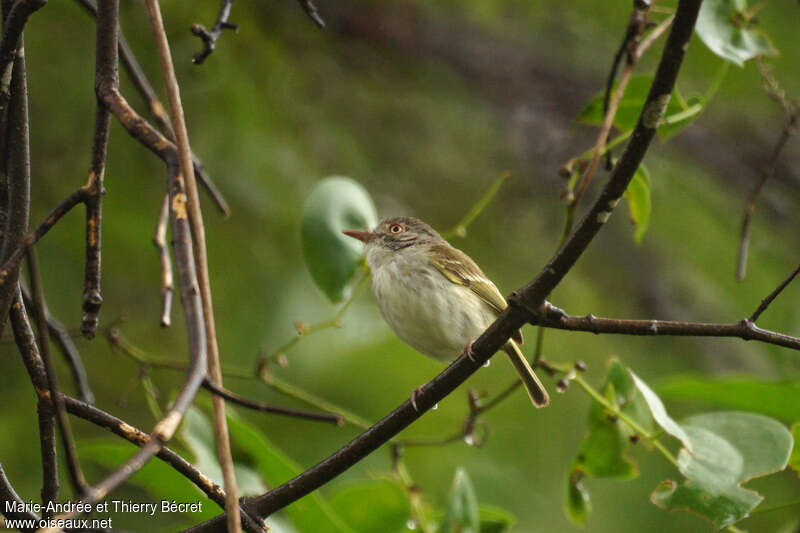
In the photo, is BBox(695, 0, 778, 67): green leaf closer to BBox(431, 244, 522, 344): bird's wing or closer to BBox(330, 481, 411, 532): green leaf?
BBox(431, 244, 522, 344): bird's wing

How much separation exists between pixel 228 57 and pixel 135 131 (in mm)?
3263

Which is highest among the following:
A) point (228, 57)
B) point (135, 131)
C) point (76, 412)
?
point (135, 131)

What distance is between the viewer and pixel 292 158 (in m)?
5.09

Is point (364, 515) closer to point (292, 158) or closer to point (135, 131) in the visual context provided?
point (135, 131)

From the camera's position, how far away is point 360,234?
3.44m

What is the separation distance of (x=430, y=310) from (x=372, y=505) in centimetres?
81

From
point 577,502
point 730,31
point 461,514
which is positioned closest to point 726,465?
point 577,502

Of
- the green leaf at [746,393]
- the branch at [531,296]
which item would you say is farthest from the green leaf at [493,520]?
the branch at [531,296]

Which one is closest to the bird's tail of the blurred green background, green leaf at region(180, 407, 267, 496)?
green leaf at region(180, 407, 267, 496)

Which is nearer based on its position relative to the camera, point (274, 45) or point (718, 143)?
point (274, 45)

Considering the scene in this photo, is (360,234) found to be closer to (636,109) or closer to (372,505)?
(372,505)

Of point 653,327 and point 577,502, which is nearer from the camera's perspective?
point 653,327

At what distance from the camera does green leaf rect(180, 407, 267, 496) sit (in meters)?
2.91

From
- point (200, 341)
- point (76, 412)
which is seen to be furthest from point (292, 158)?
point (200, 341)
